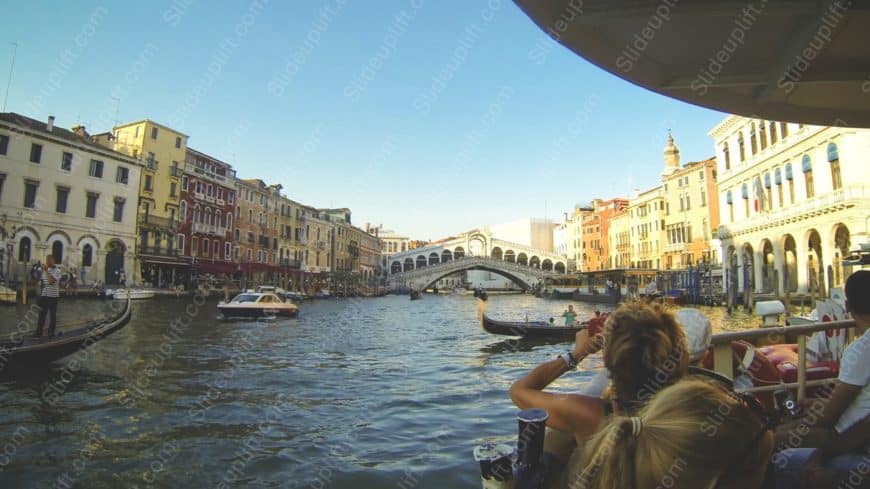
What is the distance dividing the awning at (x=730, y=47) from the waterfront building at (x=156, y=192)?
2628 cm

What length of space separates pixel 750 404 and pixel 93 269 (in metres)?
25.7

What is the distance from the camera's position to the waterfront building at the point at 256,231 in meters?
31.6

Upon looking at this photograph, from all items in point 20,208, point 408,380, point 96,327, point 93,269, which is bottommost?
point 408,380

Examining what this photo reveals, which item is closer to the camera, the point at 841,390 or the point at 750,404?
the point at 750,404

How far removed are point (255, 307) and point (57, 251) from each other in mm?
10335

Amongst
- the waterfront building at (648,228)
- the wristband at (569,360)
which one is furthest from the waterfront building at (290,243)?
the wristband at (569,360)

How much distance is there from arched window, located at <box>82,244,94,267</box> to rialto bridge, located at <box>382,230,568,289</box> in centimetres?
2927

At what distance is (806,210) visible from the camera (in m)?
16.2

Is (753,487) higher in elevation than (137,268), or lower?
lower

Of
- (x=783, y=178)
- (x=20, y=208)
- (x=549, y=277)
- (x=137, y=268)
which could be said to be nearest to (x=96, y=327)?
(x=20, y=208)

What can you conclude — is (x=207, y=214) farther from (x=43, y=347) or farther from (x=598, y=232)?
(x=598, y=232)

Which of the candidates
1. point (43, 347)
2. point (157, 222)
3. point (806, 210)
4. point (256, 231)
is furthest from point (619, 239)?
point (43, 347)

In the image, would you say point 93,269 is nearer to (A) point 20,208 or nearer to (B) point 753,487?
(A) point 20,208

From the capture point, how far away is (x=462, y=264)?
4672 cm
